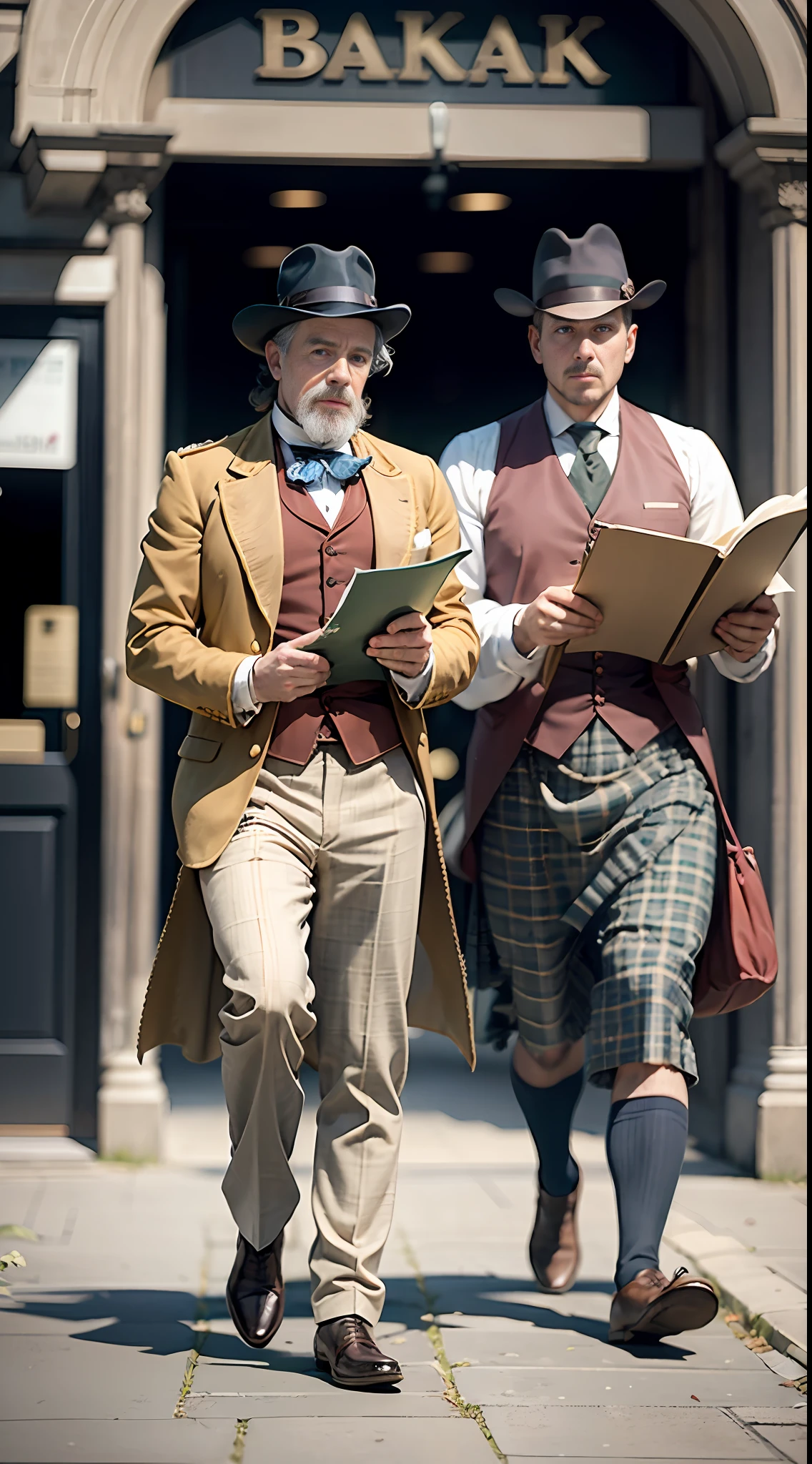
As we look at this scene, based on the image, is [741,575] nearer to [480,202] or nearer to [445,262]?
[480,202]

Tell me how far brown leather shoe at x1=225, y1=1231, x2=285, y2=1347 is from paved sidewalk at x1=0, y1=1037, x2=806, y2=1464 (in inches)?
3.3

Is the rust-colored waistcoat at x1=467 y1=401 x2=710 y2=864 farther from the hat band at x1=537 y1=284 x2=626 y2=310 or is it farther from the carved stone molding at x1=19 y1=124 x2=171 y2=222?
the carved stone molding at x1=19 y1=124 x2=171 y2=222

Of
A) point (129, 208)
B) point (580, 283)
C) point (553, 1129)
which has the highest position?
point (129, 208)

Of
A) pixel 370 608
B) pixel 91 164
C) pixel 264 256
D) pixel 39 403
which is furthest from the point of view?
pixel 264 256

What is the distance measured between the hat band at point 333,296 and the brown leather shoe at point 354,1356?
1.88 metres

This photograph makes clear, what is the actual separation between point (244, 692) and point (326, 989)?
0.59m

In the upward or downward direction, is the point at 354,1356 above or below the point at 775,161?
below

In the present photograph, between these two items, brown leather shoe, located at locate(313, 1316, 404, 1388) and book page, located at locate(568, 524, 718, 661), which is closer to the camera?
brown leather shoe, located at locate(313, 1316, 404, 1388)

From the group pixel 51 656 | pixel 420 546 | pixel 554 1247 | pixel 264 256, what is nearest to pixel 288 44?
pixel 264 256

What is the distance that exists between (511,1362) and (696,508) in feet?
5.76

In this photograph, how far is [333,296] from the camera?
3.26m

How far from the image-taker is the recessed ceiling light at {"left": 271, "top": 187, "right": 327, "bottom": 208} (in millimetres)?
5805

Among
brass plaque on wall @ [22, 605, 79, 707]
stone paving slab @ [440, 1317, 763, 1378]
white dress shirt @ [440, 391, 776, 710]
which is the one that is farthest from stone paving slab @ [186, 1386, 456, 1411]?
brass plaque on wall @ [22, 605, 79, 707]

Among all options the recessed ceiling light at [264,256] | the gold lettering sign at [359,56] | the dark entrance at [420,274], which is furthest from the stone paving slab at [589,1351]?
the recessed ceiling light at [264,256]
